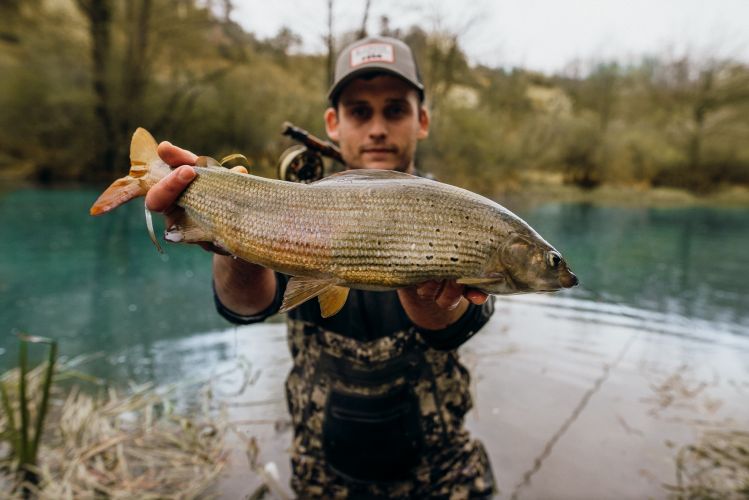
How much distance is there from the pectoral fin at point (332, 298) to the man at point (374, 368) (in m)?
0.62

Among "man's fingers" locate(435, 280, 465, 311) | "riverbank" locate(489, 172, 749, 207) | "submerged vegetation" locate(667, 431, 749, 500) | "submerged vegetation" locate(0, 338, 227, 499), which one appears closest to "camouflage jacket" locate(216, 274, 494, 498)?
"man's fingers" locate(435, 280, 465, 311)

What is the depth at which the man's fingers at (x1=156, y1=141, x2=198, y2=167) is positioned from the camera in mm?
1807

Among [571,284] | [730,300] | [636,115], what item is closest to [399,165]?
[571,284]

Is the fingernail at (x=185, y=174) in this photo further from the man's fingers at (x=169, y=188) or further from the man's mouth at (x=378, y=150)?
the man's mouth at (x=378, y=150)

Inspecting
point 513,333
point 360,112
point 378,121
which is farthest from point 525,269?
point 513,333

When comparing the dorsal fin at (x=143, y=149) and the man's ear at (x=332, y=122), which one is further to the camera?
the man's ear at (x=332, y=122)

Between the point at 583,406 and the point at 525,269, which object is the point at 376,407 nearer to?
the point at 525,269

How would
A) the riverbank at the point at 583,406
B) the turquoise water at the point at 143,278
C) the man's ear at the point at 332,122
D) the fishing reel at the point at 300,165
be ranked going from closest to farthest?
the fishing reel at the point at 300,165 < the man's ear at the point at 332,122 < the riverbank at the point at 583,406 < the turquoise water at the point at 143,278

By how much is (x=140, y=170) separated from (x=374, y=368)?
1565 mm

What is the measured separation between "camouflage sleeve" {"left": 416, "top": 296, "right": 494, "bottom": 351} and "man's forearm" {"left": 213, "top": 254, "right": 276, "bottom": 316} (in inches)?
32.6

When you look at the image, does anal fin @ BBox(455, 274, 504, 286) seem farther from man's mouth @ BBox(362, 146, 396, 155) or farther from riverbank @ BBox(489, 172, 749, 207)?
riverbank @ BBox(489, 172, 749, 207)

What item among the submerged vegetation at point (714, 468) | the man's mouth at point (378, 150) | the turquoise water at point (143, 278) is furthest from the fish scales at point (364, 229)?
the turquoise water at point (143, 278)

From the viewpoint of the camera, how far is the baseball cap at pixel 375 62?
2.79 metres

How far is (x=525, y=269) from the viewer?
1.65 meters
